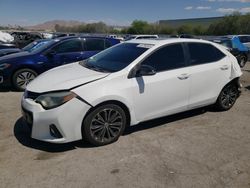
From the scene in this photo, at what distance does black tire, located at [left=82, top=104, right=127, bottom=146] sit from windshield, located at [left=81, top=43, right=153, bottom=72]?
0.67 m

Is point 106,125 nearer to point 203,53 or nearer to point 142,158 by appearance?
point 142,158

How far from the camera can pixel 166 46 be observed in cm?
493

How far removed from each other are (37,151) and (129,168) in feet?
4.59

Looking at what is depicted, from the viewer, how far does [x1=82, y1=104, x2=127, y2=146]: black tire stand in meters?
4.10

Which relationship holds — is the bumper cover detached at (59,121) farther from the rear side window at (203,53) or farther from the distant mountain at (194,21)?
the distant mountain at (194,21)

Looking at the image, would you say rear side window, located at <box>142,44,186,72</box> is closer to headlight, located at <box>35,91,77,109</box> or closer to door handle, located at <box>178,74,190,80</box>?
door handle, located at <box>178,74,190,80</box>

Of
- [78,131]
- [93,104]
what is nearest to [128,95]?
[93,104]

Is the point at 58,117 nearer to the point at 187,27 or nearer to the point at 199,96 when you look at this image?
the point at 199,96

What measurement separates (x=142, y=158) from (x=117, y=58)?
5.97 ft

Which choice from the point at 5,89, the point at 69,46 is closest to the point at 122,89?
the point at 69,46

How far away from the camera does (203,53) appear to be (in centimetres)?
543

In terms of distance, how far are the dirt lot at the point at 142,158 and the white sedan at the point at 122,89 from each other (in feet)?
0.96

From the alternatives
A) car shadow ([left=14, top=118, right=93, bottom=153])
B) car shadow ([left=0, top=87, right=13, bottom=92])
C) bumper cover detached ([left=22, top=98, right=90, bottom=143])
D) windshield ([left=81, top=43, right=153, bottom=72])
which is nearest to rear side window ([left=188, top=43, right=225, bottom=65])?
windshield ([left=81, top=43, right=153, bottom=72])

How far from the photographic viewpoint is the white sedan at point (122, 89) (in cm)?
397
